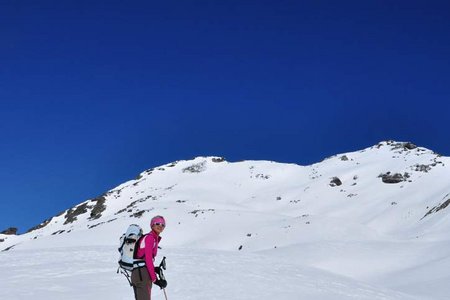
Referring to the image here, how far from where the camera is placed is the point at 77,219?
82.1 meters

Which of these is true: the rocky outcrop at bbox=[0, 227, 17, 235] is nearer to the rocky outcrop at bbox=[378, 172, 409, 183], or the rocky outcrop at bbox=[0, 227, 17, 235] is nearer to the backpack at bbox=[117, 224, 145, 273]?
the rocky outcrop at bbox=[378, 172, 409, 183]

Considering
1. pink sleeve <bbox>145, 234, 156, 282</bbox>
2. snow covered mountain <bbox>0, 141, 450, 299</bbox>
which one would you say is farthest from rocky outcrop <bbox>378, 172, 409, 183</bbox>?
pink sleeve <bbox>145, 234, 156, 282</bbox>

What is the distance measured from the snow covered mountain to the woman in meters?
4.58

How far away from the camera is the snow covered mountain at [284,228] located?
52.0 ft

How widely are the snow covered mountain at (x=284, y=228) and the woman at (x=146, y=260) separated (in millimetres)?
4579

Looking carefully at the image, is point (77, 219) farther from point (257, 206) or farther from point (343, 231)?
point (343, 231)

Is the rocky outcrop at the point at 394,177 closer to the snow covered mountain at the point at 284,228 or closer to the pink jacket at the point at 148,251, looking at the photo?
the snow covered mountain at the point at 284,228

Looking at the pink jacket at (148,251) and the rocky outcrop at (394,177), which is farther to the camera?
the rocky outcrop at (394,177)

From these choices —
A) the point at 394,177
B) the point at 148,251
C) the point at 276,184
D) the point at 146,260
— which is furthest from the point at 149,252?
the point at 276,184

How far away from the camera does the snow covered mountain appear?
15.9m

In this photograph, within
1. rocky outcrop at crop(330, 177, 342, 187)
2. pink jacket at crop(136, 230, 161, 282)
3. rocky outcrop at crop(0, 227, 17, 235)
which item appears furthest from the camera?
rocky outcrop at crop(0, 227, 17, 235)

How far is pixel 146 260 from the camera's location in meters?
8.11

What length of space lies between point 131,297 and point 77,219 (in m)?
73.6

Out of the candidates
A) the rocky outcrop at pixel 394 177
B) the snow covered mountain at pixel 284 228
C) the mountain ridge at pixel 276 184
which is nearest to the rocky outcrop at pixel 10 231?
the mountain ridge at pixel 276 184
